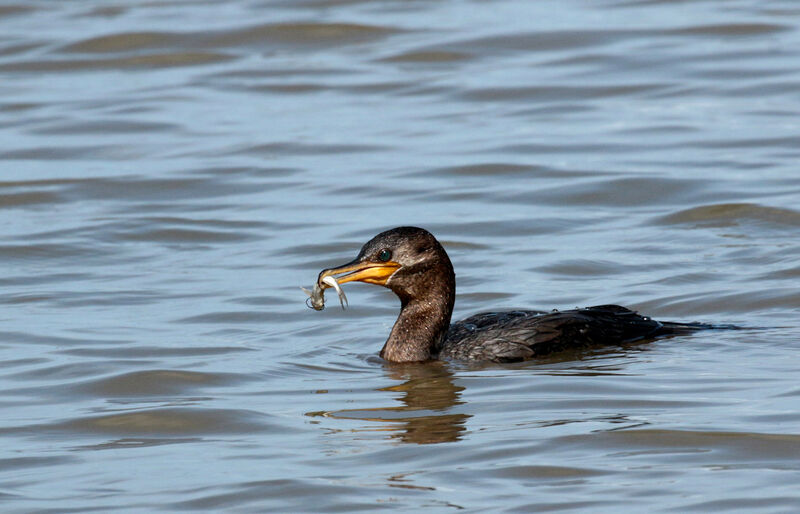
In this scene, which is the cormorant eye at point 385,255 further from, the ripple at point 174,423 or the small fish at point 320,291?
the ripple at point 174,423

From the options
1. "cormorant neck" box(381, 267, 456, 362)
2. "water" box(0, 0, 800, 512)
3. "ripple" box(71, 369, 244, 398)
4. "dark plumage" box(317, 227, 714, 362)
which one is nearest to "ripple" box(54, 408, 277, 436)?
"water" box(0, 0, 800, 512)

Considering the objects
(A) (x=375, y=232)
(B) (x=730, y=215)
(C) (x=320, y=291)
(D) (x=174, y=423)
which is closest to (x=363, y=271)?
(C) (x=320, y=291)

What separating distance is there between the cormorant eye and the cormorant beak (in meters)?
0.02

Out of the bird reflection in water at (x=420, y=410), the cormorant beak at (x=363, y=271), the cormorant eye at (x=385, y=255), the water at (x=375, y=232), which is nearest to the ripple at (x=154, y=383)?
the water at (x=375, y=232)

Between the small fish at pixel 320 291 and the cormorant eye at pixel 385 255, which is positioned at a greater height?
the cormorant eye at pixel 385 255

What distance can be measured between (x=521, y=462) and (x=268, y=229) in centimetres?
731

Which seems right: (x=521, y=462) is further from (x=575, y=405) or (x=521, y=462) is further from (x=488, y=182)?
(x=488, y=182)

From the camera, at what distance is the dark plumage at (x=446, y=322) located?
9.76m

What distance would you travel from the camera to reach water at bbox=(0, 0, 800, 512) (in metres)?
7.39

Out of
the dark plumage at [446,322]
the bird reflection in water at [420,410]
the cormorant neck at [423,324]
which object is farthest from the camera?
the cormorant neck at [423,324]

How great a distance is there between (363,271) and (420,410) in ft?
4.91

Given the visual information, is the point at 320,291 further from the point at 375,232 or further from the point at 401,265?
the point at 375,232

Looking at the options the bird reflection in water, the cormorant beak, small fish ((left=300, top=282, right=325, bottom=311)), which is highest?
the cormorant beak

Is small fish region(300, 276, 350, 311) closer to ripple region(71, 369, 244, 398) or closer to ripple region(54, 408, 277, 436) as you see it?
ripple region(71, 369, 244, 398)
